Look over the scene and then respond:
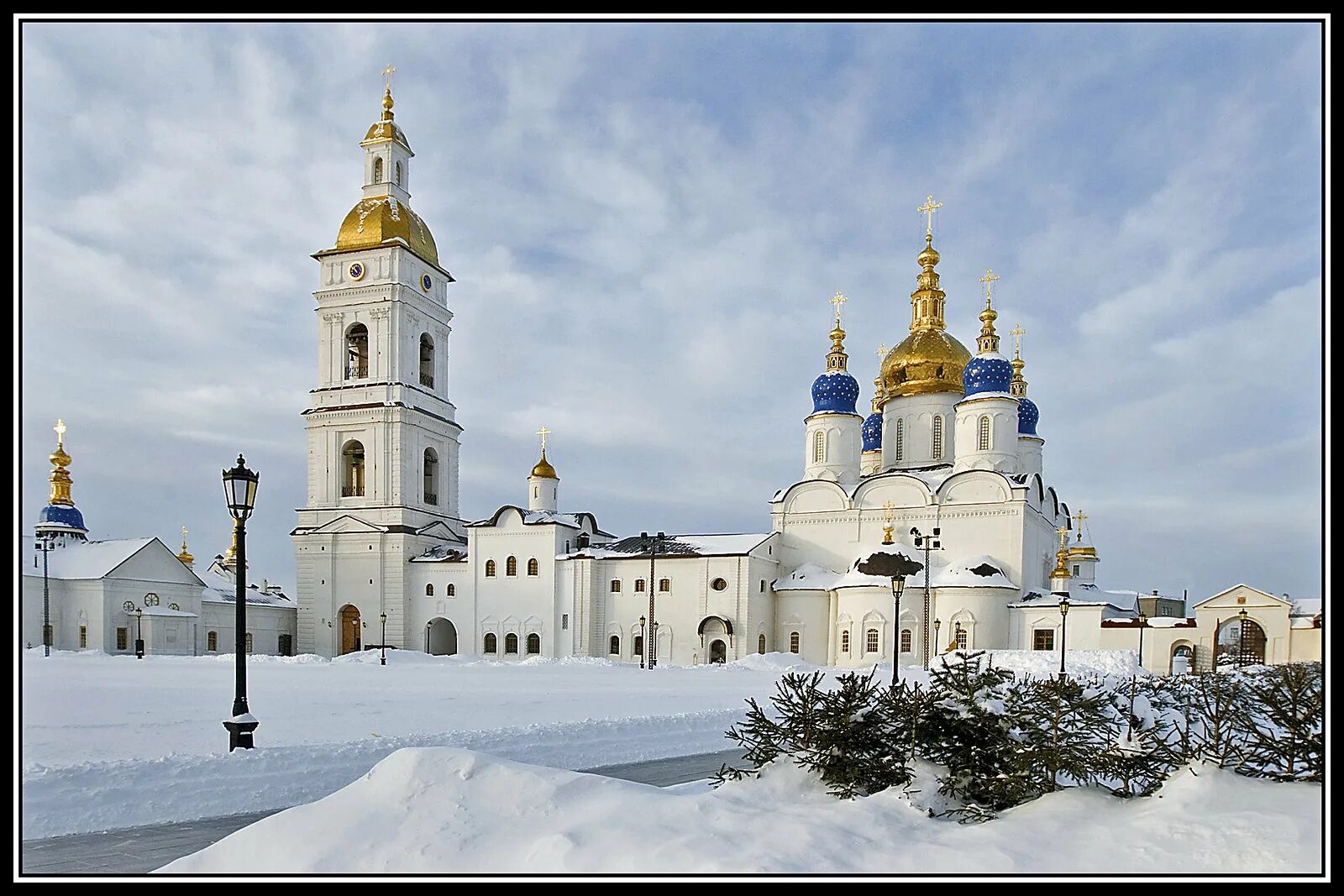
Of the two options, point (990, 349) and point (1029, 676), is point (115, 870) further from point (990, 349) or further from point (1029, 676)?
point (990, 349)

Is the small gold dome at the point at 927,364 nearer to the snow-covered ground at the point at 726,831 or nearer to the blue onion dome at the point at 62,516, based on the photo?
the snow-covered ground at the point at 726,831

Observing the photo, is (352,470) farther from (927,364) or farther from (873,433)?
(927,364)

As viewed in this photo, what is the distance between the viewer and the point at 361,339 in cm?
4722

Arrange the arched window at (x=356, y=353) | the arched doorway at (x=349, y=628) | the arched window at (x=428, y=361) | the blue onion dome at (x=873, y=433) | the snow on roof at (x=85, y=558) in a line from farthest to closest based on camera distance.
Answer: the blue onion dome at (x=873, y=433) < the arched window at (x=428, y=361) < the arched window at (x=356, y=353) < the arched doorway at (x=349, y=628) < the snow on roof at (x=85, y=558)

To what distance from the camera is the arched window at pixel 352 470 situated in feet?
154

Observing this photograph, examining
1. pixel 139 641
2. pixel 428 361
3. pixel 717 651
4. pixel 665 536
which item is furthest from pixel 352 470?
pixel 717 651

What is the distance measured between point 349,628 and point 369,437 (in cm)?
974

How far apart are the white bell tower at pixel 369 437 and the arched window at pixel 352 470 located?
53mm

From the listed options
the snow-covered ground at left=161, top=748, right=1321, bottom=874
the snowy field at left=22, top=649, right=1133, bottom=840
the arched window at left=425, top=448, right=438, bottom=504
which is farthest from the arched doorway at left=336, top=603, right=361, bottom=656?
the snow-covered ground at left=161, top=748, right=1321, bottom=874

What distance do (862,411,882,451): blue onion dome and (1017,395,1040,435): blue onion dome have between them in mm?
7424

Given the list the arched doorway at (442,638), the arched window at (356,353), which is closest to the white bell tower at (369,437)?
the arched window at (356,353)

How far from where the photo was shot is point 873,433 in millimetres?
52188
